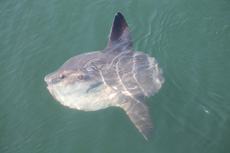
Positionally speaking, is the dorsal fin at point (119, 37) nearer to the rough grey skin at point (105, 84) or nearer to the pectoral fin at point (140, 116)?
the rough grey skin at point (105, 84)

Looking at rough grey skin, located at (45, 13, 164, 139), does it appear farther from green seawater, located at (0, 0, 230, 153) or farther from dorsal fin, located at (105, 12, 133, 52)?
dorsal fin, located at (105, 12, 133, 52)

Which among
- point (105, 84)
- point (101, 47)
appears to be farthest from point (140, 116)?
point (101, 47)

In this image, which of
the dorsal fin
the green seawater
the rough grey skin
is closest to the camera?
the green seawater

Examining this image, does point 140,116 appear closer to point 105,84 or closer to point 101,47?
point 105,84

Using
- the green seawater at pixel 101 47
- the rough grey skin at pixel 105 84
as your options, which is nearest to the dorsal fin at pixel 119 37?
the rough grey skin at pixel 105 84

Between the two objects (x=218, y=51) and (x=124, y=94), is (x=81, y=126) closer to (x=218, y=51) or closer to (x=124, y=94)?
(x=124, y=94)

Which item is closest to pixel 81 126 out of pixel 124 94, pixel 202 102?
pixel 124 94

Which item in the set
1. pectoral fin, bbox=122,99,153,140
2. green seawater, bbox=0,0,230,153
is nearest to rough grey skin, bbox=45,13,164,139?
pectoral fin, bbox=122,99,153,140

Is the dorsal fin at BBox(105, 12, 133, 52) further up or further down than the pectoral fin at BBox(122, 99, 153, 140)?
further up
